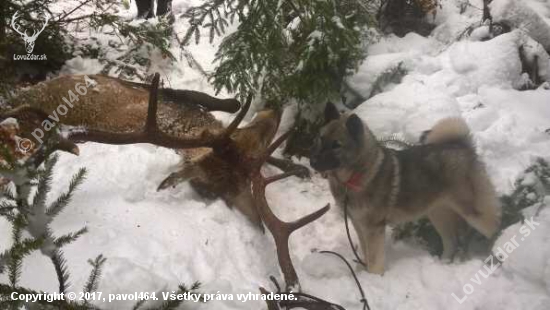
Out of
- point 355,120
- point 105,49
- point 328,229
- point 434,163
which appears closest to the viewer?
point 355,120

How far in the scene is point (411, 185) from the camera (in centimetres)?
390

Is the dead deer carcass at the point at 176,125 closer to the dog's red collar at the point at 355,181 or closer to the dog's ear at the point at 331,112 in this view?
the dog's ear at the point at 331,112

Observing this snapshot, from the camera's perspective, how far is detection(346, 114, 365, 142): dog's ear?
3.46 meters

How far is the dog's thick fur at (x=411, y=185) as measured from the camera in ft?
12.4

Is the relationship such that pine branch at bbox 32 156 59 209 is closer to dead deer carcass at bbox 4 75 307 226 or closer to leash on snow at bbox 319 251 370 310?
dead deer carcass at bbox 4 75 307 226

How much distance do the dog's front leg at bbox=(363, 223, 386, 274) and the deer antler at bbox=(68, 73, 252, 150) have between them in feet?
5.31

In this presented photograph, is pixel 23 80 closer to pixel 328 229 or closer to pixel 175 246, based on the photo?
pixel 175 246

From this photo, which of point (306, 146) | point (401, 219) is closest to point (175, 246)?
point (401, 219)

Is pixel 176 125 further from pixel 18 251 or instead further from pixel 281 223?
pixel 18 251

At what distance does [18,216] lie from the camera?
164 centimetres

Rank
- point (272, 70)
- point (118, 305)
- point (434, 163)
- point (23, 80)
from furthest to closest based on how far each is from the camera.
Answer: point (23, 80), point (272, 70), point (434, 163), point (118, 305)

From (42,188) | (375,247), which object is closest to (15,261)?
(42,188)

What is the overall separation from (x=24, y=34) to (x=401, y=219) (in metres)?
5.24

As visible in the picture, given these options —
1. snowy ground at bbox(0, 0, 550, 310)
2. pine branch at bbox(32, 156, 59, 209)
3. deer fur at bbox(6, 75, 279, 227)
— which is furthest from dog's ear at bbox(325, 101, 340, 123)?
pine branch at bbox(32, 156, 59, 209)
